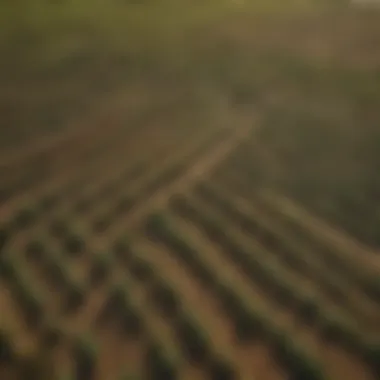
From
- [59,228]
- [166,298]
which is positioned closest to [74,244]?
[59,228]

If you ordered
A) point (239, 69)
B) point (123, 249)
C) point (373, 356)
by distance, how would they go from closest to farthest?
point (373, 356), point (123, 249), point (239, 69)

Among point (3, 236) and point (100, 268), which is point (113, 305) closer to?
point (100, 268)

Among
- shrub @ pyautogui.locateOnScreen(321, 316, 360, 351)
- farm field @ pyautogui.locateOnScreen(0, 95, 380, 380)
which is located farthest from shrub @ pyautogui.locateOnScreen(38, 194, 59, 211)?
shrub @ pyautogui.locateOnScreen(321, 316, 360, 351)

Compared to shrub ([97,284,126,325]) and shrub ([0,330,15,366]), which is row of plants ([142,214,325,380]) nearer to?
shrub ([97,284,126,325])

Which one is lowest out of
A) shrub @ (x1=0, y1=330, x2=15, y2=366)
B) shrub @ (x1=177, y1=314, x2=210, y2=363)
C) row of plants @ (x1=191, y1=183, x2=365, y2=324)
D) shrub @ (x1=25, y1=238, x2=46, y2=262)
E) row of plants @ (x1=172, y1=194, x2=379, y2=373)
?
shrub @ (x1=0, y1=330, x2=15, y2=366)

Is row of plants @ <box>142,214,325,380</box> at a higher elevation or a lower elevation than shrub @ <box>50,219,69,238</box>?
A: higher

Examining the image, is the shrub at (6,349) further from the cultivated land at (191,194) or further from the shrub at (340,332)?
the shrub at (340,332)
